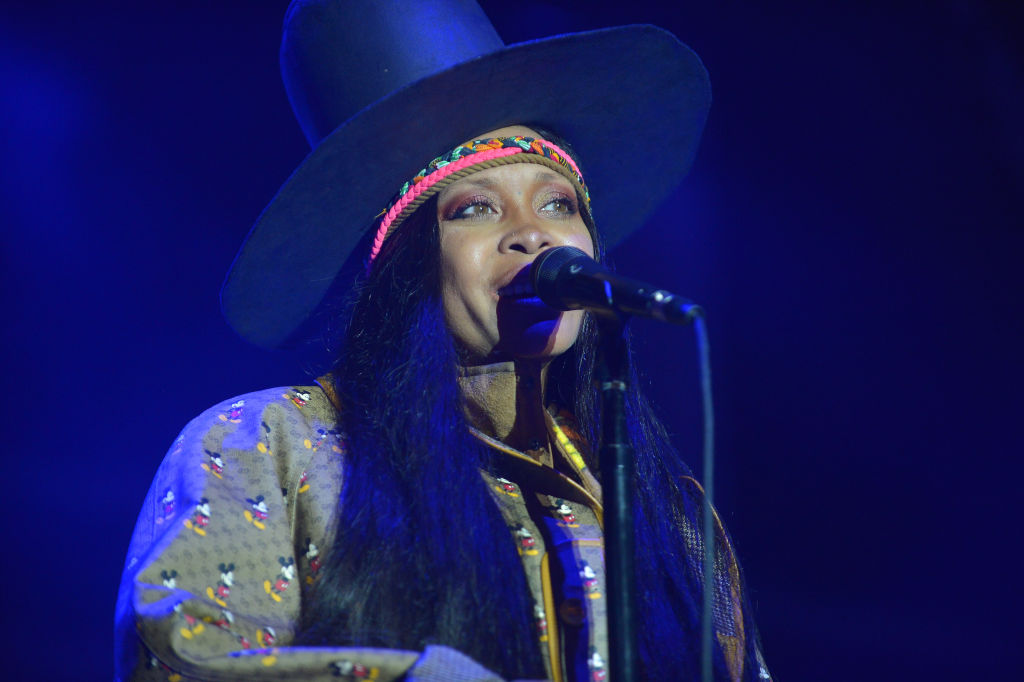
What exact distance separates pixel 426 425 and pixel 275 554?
401 millimetres

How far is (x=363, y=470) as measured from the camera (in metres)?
1.39

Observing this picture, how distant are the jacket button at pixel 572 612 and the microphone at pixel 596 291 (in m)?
0.52

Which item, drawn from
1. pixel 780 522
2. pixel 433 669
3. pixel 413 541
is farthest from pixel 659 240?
pixel 433 669

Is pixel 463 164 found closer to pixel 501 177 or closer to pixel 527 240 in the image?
pixel 501 177

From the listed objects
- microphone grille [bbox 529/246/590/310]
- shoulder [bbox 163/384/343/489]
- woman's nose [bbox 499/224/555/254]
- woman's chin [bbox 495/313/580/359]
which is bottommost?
shoulder [bbox 163/384/343/489]

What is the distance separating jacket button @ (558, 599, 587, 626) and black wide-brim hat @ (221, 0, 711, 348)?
39.2 inches

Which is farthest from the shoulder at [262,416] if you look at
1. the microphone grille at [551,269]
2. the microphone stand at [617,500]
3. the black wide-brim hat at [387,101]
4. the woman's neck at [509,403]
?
the microphone stand at [617,500]

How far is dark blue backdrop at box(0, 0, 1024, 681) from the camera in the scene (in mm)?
2344

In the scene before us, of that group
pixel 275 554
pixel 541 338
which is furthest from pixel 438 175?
pixel 275 554

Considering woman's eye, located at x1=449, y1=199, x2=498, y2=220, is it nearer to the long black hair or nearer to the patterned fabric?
the long black hair

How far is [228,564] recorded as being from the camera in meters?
1.12

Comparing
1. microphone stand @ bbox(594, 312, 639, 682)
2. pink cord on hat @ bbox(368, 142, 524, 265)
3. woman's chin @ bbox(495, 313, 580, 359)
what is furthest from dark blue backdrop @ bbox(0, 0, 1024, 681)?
microphone stand @ bbox(594, 312, 639, 682)

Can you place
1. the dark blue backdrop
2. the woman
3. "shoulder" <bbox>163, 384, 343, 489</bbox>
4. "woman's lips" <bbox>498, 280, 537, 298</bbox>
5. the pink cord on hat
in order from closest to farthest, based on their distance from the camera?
the woman < "shoulder" <bbox>163, 384, 343, 489</bbox> < "woman's lips" <bbox>498, 280, 537, 298</bbox> < the pink cord on hat < the dark blue backdrop

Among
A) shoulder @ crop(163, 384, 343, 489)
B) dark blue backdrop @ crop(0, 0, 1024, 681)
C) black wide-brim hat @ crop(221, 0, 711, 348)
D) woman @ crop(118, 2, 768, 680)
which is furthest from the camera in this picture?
dark blue backdrop @ crop(0, 0, 1024, 681)
